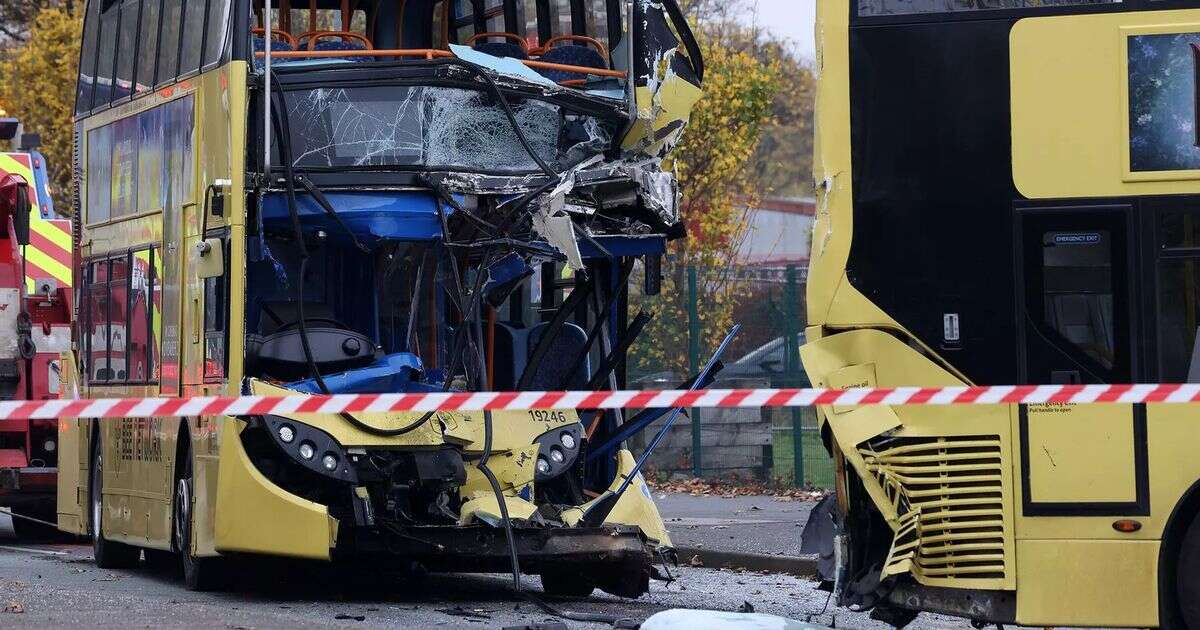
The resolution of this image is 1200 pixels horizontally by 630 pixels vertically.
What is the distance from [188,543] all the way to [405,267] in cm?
215

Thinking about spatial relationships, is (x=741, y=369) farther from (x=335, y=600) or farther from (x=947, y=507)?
(x=947, y=507)

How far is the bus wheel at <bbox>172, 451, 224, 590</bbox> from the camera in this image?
12.4 metres


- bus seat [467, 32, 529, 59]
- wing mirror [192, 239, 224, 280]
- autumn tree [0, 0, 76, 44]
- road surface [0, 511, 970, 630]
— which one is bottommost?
road surface [0, 511, 970, 630]

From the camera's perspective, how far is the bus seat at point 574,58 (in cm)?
1263

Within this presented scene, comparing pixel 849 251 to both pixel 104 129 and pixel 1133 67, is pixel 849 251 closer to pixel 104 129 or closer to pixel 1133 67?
pixel 1133 67

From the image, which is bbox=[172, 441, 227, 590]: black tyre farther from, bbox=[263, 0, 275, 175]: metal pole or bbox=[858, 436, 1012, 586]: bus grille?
bbox=[858, 436, 1012, 586]: bus grille

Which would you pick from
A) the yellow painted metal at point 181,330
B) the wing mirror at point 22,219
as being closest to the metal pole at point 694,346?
the wing mirror at point 22,219

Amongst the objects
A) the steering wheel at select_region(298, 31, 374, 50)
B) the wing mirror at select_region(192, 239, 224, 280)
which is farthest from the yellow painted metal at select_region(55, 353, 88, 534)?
the steering wheel at select_region(298, 31, 374, 50)

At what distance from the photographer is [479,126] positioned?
39.1ft

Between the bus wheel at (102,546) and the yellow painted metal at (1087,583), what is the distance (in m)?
7.87

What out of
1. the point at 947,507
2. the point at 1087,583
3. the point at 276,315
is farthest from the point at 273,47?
the point at 1087,583

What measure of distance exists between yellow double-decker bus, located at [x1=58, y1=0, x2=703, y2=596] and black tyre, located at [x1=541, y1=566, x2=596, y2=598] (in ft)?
0.07

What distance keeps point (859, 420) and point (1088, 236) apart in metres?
1.26

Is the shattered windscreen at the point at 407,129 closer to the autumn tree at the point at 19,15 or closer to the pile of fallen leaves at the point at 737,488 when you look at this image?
A: the pile of fallen leaves at the point at 737,488
